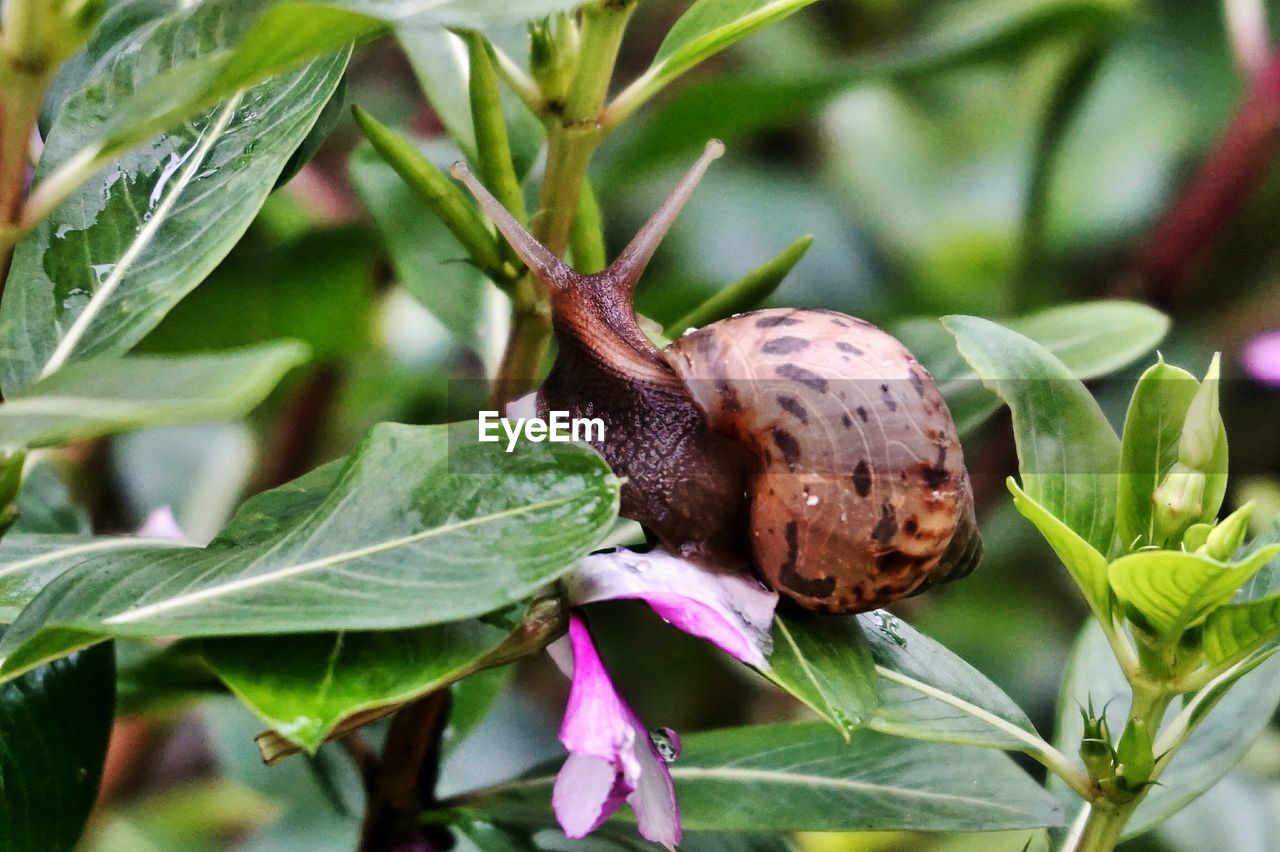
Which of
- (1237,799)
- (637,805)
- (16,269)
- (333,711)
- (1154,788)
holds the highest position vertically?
(16,269)

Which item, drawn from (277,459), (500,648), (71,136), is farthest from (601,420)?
(277,459)

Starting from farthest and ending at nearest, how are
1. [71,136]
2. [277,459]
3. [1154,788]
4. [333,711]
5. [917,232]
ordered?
1. [917,232]
2. [277,459]
3. [1154,788]
4. [71,136]
5. [333,711]

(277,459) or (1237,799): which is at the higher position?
(277,459)

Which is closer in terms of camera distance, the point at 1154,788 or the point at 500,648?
the point at 500,648

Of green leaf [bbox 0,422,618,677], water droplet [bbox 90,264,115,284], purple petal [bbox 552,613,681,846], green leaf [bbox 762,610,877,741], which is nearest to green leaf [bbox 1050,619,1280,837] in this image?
green leaf [bbox 762,610,877,741]

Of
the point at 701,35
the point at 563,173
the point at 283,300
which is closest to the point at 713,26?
the point at 701,35

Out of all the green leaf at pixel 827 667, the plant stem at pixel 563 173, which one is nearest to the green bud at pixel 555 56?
the plant stem at pixel 563 173

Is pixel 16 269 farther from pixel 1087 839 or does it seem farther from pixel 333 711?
pixel 1087 839

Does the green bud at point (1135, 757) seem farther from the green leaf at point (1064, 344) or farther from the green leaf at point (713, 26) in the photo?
the green leaf at point (713, 26)
